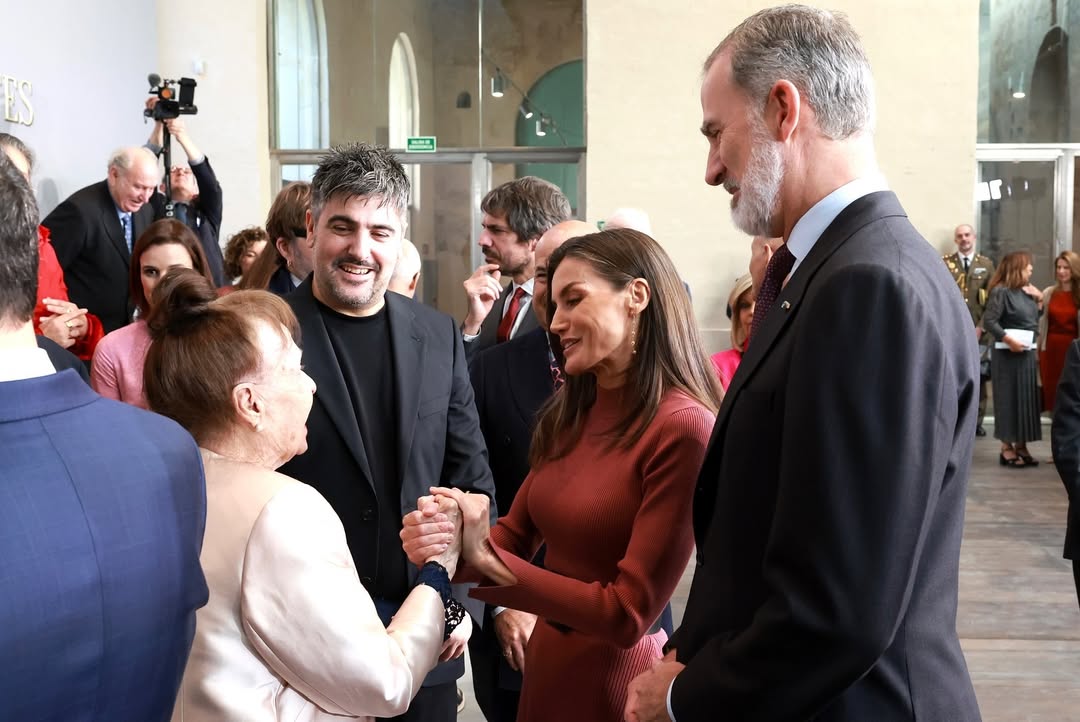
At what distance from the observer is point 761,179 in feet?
4.83

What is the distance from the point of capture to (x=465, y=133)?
36.8 ft

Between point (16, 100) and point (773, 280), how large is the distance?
23.3ft

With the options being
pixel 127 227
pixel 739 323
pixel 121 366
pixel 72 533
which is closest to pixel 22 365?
pixel 72 533

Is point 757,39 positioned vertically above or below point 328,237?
above

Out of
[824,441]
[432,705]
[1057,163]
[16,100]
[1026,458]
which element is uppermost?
[16,100]

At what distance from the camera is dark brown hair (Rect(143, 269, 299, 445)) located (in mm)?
1740

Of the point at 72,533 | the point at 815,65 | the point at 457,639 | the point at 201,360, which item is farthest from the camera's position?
the point at 457,639

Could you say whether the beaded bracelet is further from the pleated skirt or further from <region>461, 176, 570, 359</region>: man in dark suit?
the pleated skirt

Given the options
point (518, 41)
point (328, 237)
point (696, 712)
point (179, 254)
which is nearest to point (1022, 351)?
point (518, 41)

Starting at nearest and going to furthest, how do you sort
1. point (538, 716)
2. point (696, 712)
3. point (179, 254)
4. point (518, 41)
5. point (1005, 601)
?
1. point (696, 712)
2. point (538, 716)
3. point (179, 254)
4. point (1005, 601)
5. point (518, 41)

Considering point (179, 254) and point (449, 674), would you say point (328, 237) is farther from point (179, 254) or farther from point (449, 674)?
point (179, 254)

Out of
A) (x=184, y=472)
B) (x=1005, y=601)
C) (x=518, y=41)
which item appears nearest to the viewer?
(x=184, y=472)

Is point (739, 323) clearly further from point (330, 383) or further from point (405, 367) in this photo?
point (330, 383)

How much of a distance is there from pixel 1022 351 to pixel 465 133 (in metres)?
5.86
